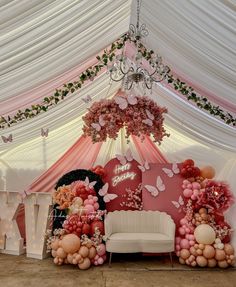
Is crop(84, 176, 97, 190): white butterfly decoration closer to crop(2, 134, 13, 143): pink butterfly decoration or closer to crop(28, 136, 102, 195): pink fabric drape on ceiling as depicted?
crop(28, 136, 102, 195): pink fabric drape on ceiling

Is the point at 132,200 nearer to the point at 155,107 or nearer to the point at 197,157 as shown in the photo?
the point at 197,157

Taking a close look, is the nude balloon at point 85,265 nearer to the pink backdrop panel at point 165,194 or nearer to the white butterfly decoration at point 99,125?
the pink backdrop panel at point 165,194

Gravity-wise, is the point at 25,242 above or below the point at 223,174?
below

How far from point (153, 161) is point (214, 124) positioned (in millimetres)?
2003

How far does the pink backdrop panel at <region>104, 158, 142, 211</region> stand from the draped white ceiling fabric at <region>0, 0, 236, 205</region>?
1.20m

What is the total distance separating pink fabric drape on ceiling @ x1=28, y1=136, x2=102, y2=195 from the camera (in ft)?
19.9

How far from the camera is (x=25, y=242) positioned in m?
5.74

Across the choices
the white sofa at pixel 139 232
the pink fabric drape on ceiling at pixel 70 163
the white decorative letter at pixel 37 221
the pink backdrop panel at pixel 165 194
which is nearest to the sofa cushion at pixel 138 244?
the white sofa at pixel 139 232

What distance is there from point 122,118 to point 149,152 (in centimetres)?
229

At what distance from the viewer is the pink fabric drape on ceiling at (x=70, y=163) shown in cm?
606

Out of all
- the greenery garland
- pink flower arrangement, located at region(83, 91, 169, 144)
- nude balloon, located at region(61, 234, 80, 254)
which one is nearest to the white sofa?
nude balloon, located at region(61, 234, 80, 254)

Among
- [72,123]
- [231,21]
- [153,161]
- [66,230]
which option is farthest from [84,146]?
[231,21]

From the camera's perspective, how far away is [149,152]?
6309 millimetres

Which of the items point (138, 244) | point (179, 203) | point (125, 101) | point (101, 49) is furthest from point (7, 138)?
A: point (179, 203)
